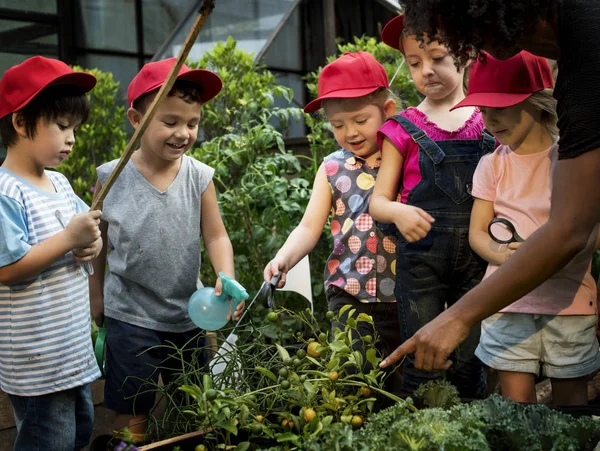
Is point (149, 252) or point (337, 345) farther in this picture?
point (149, 252)

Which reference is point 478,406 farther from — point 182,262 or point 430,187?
point 182,262

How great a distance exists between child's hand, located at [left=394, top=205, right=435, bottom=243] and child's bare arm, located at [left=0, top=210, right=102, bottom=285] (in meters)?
0.92

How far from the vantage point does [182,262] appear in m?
2.75

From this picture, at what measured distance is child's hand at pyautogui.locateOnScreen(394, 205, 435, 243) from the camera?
228 centimetres

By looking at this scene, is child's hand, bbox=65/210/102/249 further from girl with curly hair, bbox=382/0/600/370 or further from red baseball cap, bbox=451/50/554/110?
red baseball cap, bbox=451/50/554/110

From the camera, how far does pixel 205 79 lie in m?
2.81

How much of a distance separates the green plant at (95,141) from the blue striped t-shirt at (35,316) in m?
2.69

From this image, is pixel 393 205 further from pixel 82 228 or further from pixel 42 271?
pixel 42 271

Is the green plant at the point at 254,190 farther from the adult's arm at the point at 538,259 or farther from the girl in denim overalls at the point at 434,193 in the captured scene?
the adult's arm at the point at 538,259

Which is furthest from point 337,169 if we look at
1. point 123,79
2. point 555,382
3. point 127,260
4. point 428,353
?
point 123,79

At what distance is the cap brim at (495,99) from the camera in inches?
85.7

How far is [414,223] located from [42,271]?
1.17 meters

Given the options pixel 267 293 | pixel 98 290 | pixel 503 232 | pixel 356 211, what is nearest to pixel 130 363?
pixel 98 290

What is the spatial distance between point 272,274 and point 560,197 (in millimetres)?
1101
